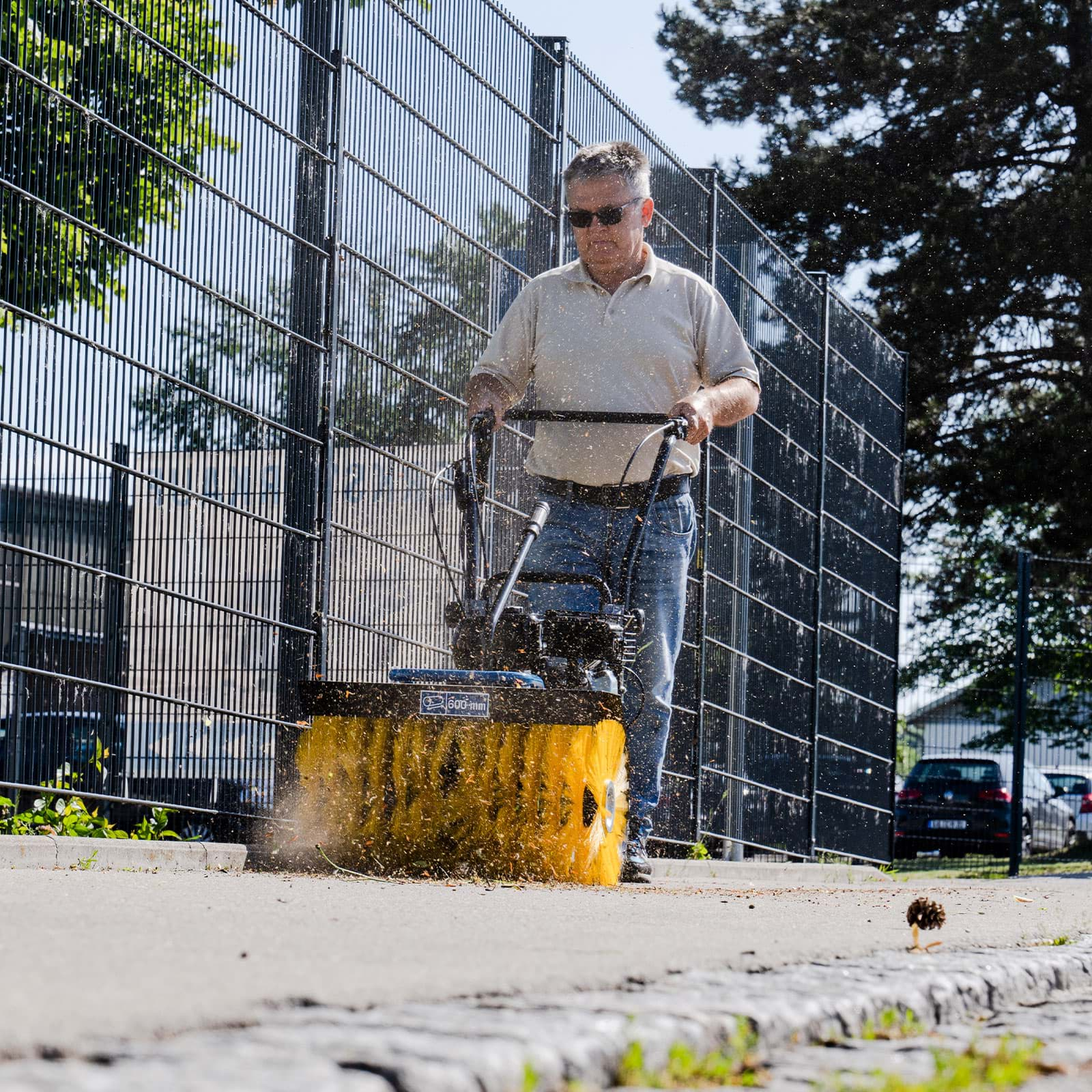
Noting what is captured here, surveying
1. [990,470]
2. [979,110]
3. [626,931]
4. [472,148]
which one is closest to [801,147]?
[979,110]

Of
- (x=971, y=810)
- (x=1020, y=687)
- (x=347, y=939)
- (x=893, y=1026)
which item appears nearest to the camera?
(x=893, y=1026)

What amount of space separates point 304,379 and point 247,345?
1.13 feet

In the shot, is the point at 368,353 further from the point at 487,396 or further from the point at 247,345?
the point at 247,345

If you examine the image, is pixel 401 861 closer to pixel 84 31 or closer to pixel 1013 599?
pixel 84 31

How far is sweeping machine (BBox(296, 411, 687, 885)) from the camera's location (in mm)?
5660

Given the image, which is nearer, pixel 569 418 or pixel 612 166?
pixel 569 418

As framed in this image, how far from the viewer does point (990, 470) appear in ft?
72.5

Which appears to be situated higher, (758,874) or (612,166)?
(612,166)

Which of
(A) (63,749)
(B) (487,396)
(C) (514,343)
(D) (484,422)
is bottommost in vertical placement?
(A) (63,749)

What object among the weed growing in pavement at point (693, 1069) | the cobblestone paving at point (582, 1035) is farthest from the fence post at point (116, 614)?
the weed growing in pavement at point (693, 1069)

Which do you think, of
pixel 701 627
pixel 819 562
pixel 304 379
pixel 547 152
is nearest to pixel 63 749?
pixel 304 379

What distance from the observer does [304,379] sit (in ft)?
21.9

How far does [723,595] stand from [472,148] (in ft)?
10.3

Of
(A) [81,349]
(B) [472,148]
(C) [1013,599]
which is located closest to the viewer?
(A) [81,349]
